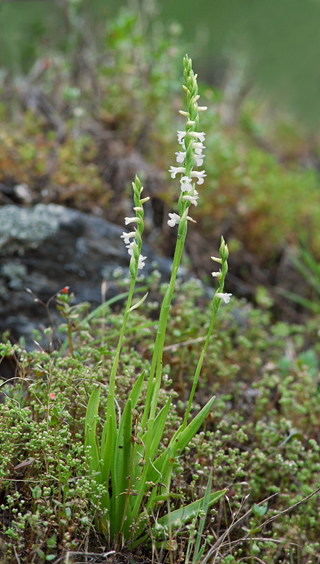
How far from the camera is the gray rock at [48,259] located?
9.63ft

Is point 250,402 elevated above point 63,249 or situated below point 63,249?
below

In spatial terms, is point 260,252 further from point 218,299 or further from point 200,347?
point 218,299

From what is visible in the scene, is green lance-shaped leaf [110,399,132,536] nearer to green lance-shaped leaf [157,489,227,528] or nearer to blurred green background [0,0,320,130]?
green lance-shaped leaf [157,489,227,528]

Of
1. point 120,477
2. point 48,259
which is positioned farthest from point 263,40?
point 120,477

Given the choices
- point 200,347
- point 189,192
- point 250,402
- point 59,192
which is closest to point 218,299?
point 189,192

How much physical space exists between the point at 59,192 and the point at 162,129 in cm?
171

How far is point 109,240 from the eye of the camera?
332cm

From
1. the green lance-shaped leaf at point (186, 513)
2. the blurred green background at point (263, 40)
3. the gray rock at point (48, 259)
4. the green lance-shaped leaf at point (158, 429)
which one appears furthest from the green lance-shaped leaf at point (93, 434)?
the blurred green background at point (263, 40)

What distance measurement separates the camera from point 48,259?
3.12m

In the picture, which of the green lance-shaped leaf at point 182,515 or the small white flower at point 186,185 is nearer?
the small white flower at point 186,185

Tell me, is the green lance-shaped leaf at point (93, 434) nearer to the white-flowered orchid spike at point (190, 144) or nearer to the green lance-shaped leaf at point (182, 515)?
the green lance-shaped leaf at point (182, 515)

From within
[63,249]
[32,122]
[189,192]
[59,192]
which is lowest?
[63,249]

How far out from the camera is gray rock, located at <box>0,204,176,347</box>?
9.63 feet

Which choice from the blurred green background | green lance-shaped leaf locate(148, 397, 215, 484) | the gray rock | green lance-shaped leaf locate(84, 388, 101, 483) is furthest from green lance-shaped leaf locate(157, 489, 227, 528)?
the blurred green background
